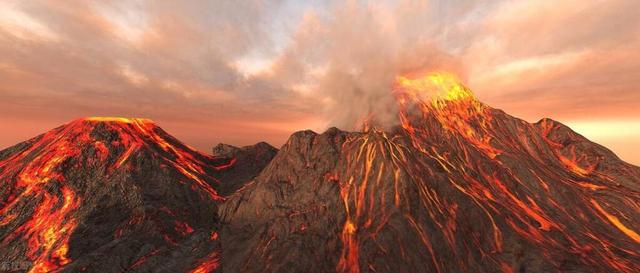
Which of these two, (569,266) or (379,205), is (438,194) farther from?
(569,266)

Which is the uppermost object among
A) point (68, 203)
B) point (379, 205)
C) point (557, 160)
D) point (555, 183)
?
point (557, 160)

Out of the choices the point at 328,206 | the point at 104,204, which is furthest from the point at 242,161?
the point at 328,206

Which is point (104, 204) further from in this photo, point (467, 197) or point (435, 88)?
point (435, 88)

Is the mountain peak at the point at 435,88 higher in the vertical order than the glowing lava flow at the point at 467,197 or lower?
higher

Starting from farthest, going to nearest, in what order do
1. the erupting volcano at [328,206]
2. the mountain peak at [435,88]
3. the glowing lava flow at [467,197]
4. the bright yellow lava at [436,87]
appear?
the bright yellow lava at [436,87]
the mountain peak at [435,88]
the glowing lava flow at [467,197]
the erupting volcano at [328,206]

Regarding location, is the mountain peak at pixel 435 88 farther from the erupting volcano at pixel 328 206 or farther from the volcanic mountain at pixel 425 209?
the volcanic mountain at pixel 425 209

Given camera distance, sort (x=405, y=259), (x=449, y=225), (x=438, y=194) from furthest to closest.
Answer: (x=438, y=194), (x=449, y=225), (x=405, y=259)

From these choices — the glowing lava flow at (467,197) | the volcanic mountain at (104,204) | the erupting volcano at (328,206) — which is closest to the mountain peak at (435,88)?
the glowing lava flow at (467,197)

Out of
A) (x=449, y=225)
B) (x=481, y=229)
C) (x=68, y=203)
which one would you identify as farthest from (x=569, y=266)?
(x=68, y=203)
